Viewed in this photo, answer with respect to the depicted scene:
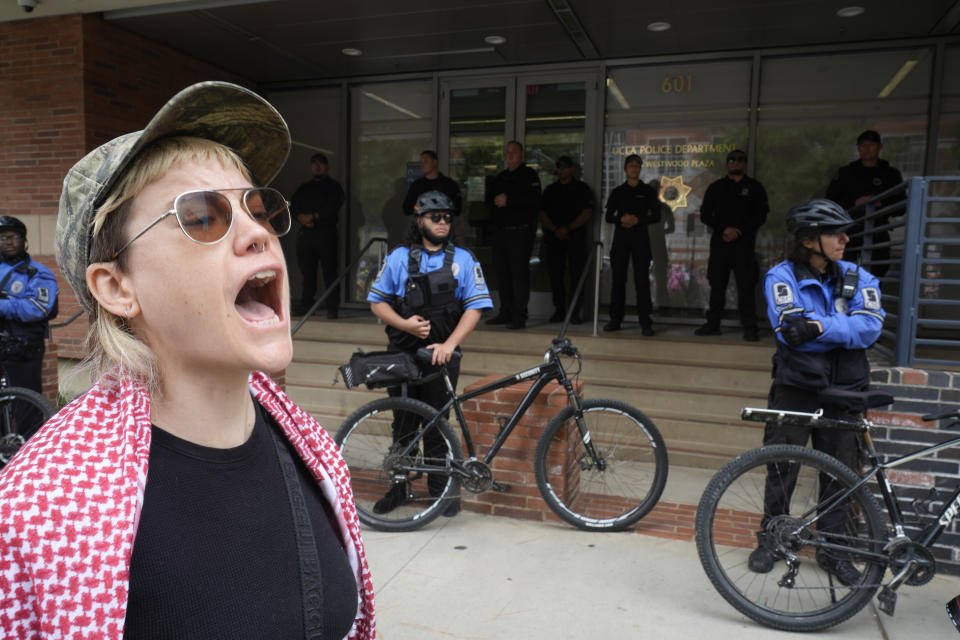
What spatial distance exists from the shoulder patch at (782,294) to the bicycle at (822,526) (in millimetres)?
515

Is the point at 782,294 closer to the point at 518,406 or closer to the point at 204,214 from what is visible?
the point at 518,406

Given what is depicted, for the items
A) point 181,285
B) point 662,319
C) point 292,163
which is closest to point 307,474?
point 181,285

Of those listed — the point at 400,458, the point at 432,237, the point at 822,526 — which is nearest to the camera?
the point at 822,526

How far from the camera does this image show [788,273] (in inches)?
141

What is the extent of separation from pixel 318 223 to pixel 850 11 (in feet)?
21.3

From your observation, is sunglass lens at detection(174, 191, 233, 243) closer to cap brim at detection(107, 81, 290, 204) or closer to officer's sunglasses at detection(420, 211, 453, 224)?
cap brim at detection(107, 81, 290, 204)

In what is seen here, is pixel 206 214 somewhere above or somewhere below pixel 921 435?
above

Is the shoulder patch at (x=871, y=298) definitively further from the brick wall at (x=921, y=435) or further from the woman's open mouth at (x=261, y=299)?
the woman's open mouth at (x=261, y=299)

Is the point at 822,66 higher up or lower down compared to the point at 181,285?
higher up

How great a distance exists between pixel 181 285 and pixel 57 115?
27.4 feet

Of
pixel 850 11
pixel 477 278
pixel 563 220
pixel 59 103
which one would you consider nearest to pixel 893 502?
pixel 477 278

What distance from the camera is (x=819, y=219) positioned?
11.5 feet

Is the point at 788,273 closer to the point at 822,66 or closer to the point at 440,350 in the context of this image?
the point at 440,350

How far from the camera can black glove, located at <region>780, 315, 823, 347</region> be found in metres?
3.40
